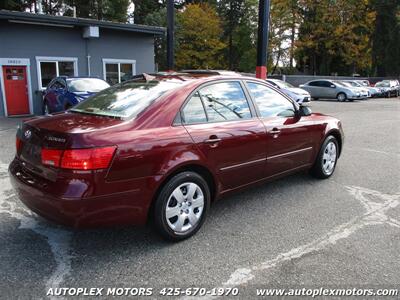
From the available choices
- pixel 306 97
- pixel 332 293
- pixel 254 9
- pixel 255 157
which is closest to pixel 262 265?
pixel 332 293

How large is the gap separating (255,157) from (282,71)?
152 feet

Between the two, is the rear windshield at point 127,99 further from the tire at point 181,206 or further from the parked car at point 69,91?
the parked car at point 69,91

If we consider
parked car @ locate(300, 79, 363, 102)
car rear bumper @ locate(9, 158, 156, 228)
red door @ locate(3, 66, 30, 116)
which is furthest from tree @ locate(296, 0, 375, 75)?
car rear bumper @ locate(9, 158, 156, 228)

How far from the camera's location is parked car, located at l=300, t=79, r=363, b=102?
24.9m

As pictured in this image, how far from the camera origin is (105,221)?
10.1 ft

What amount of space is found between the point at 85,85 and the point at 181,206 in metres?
8.95

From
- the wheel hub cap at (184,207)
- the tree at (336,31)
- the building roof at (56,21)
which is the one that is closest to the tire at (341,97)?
the building roof at (56,21)

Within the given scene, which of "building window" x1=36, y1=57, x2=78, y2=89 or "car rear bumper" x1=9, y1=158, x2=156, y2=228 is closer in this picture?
"car rear bumper" x1=9, y1=158, x2=156, y2=228

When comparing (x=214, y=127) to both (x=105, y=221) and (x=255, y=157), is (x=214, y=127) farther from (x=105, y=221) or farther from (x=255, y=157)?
(x=105, y=221)

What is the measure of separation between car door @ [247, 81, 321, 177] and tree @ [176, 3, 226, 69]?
3626 centimetres

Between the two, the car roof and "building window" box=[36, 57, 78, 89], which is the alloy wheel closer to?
the car roof

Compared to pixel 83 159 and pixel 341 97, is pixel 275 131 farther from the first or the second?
pixel 341 97

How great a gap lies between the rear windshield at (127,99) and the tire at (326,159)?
2572mm

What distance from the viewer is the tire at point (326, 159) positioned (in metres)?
5.36
